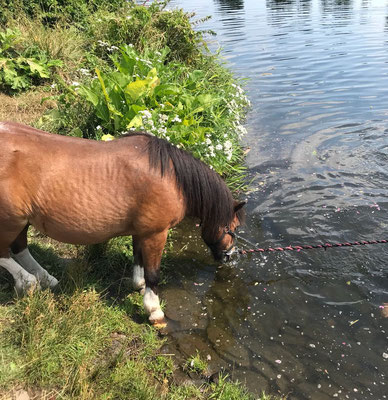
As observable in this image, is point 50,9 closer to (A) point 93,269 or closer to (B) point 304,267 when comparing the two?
(A) point 93,269

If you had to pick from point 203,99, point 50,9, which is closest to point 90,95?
point 203,99

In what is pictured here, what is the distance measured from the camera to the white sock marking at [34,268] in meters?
3.81

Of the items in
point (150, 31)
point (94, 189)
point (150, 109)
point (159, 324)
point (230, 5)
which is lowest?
point (159, 324)

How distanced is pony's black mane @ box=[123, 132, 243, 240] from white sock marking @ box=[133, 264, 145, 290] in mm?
892

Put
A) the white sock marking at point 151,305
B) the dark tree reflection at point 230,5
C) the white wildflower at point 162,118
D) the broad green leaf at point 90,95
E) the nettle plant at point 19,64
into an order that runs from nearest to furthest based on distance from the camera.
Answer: the white sock marking at point 151,305, the white wildflower at point 162,118, the broad green leaf at point 90,95, the nettle plant at point 19,64, the dark tree reflection at point 230,5

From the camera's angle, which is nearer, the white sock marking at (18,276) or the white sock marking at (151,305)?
the white sock marking at (18,276)

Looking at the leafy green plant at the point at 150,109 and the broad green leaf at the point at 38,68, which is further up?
the broad green leaf at the point at 38,68

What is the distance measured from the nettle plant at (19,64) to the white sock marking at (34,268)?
16.7 ft

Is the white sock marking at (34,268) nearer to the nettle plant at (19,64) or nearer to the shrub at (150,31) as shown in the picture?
the nettle plant at (19,64)

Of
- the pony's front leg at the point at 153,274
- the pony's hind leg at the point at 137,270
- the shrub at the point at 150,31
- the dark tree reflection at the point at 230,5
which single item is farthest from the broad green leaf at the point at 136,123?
the dark tree reflection at the point at 230,5

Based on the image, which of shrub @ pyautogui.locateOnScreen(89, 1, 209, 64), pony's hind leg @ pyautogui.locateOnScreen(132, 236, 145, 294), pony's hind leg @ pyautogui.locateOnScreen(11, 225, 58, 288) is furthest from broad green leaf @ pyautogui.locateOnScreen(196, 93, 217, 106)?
pony's hind leg @ pyautogui.locateOnScreen(11, 225, 58, 288)

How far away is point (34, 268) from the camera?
3.84 metres

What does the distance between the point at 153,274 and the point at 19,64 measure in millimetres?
6496

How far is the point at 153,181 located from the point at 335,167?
4921 millimetres
